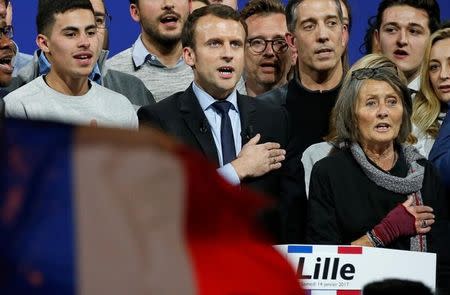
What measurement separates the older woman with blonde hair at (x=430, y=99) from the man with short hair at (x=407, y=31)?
0.24 m

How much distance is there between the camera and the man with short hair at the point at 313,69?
430cm

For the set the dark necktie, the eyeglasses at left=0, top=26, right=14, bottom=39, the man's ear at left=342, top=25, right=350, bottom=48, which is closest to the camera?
the dark necktie

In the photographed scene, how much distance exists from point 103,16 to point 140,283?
145 inches

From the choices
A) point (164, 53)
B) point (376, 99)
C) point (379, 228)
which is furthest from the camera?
point (164, 53)

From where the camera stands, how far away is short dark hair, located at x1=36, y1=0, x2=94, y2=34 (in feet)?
13.4

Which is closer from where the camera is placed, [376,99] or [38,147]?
[38,147]

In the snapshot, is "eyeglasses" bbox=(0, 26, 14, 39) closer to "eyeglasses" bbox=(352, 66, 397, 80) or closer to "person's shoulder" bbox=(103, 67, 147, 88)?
"person's shoulder" bbox=(103, 67, 147, 88)

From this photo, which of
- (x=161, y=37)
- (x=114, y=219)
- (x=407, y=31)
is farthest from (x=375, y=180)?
(x=114, y=219)

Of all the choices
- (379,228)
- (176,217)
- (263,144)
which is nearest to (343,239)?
(379,228)

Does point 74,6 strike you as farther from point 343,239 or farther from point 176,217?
point 176,217

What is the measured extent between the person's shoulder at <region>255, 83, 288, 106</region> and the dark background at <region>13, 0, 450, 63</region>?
45.3 inches

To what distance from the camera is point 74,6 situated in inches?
161

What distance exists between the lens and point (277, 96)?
4.40 metres

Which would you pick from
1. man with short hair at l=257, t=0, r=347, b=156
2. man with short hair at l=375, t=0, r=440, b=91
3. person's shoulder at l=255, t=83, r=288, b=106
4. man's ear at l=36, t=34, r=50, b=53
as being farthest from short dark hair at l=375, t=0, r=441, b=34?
man's ear at l=36, t=34, r=50, b=53
